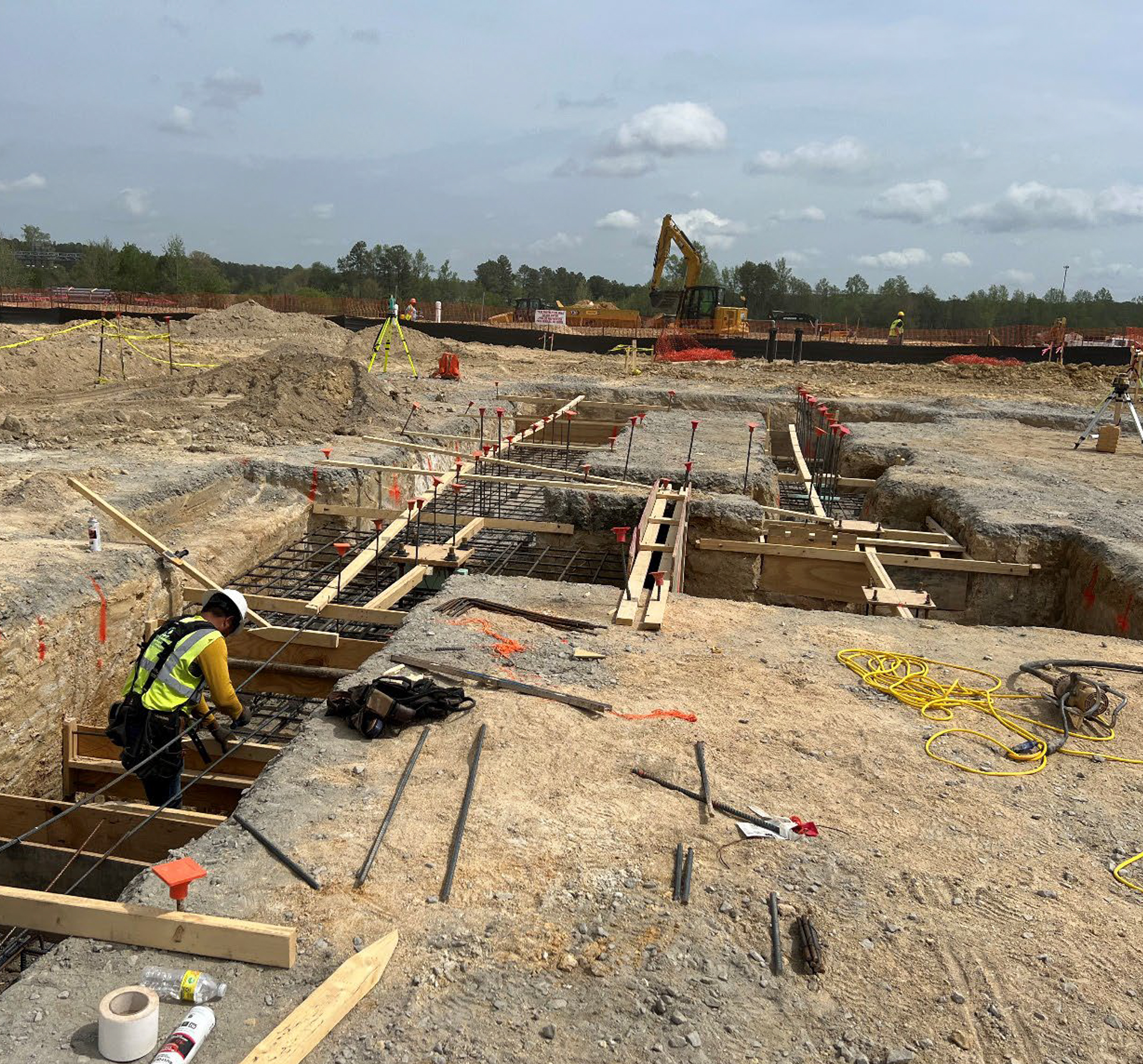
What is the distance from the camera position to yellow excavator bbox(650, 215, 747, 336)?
36.5 metres

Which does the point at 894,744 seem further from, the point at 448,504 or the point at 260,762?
the point at 448,504

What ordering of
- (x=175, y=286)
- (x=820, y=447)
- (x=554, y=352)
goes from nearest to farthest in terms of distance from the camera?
(x=820, y=447) < (x=554, y=352) < (x=175, y=286)

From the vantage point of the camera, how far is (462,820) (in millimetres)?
3934

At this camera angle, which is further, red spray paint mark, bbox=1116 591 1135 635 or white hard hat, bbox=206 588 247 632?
red spray paint mark, bbox=1116 591 1135 635

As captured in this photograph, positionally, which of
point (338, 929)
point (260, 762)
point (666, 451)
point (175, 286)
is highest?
point (175, 286)

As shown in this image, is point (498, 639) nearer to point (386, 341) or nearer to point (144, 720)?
point (144, 720)

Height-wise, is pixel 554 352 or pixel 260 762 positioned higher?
pixel 554 352

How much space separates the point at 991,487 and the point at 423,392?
39.0 ft

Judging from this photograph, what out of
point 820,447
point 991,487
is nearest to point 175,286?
point 820,447

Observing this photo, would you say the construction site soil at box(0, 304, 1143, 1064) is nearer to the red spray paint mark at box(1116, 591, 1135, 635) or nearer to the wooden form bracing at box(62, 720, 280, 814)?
the red spray paint mark at box(1116, 591, 1135, 635)

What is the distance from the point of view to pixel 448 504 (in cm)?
1199

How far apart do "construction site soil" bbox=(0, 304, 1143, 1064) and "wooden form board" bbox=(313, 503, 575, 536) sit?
3.07 ft

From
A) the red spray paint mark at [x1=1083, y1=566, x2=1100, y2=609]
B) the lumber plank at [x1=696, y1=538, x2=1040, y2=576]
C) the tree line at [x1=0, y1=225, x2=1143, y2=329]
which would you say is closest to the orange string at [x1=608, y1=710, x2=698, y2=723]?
the lumber plank at [x1=696, y1=538, x2=1040, y2=576]

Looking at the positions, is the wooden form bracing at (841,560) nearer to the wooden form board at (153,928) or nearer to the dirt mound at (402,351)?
the wooden form board at (153,928)
